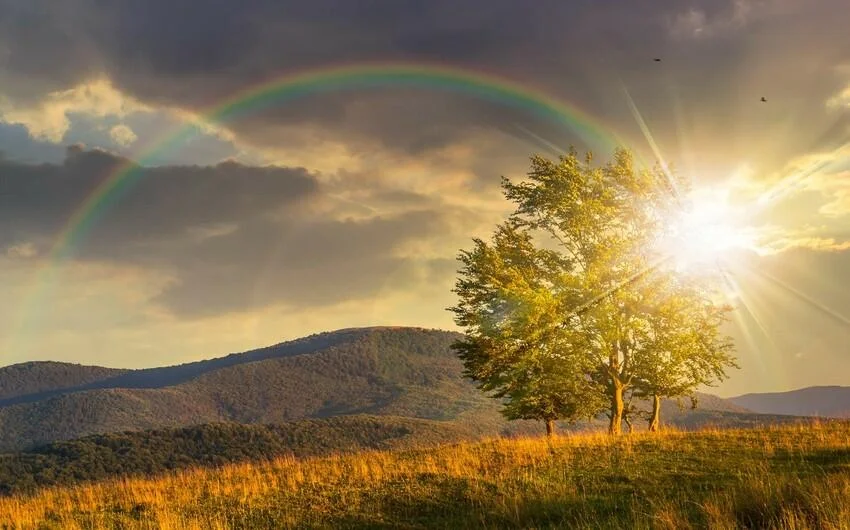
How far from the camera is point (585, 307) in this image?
127 ft

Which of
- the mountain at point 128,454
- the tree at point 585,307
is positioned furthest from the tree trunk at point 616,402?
the mountain at point 128,454

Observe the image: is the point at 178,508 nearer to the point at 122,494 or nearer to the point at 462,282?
the point at 122,494

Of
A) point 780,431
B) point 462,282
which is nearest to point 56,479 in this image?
point 462,282

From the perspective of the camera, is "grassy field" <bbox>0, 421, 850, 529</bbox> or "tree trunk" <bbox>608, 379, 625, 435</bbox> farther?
"tree trunk" <bbox>608, 379, 625, 435</bbox>

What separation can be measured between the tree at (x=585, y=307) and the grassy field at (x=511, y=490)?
590 cm

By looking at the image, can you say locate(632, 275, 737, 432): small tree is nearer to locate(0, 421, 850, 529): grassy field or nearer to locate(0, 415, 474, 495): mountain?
locate(0, 421, 850, 529): grassy field

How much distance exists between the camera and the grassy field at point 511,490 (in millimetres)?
17125

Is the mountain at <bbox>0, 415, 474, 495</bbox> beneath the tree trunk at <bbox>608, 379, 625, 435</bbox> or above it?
beneath

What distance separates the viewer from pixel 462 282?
40.3 m

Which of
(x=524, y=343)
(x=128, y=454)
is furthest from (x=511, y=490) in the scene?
(x=128, y=454)

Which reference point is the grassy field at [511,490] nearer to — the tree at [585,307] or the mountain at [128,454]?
the tree at [585,307]

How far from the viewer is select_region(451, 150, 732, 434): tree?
3812cm

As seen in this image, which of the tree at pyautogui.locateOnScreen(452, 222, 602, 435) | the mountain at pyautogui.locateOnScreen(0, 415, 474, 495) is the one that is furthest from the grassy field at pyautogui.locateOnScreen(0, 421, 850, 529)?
the mountain at pyautogui.locateOnScreen(0, 415, 474, 495)

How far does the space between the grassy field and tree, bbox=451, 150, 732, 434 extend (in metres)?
5.90
